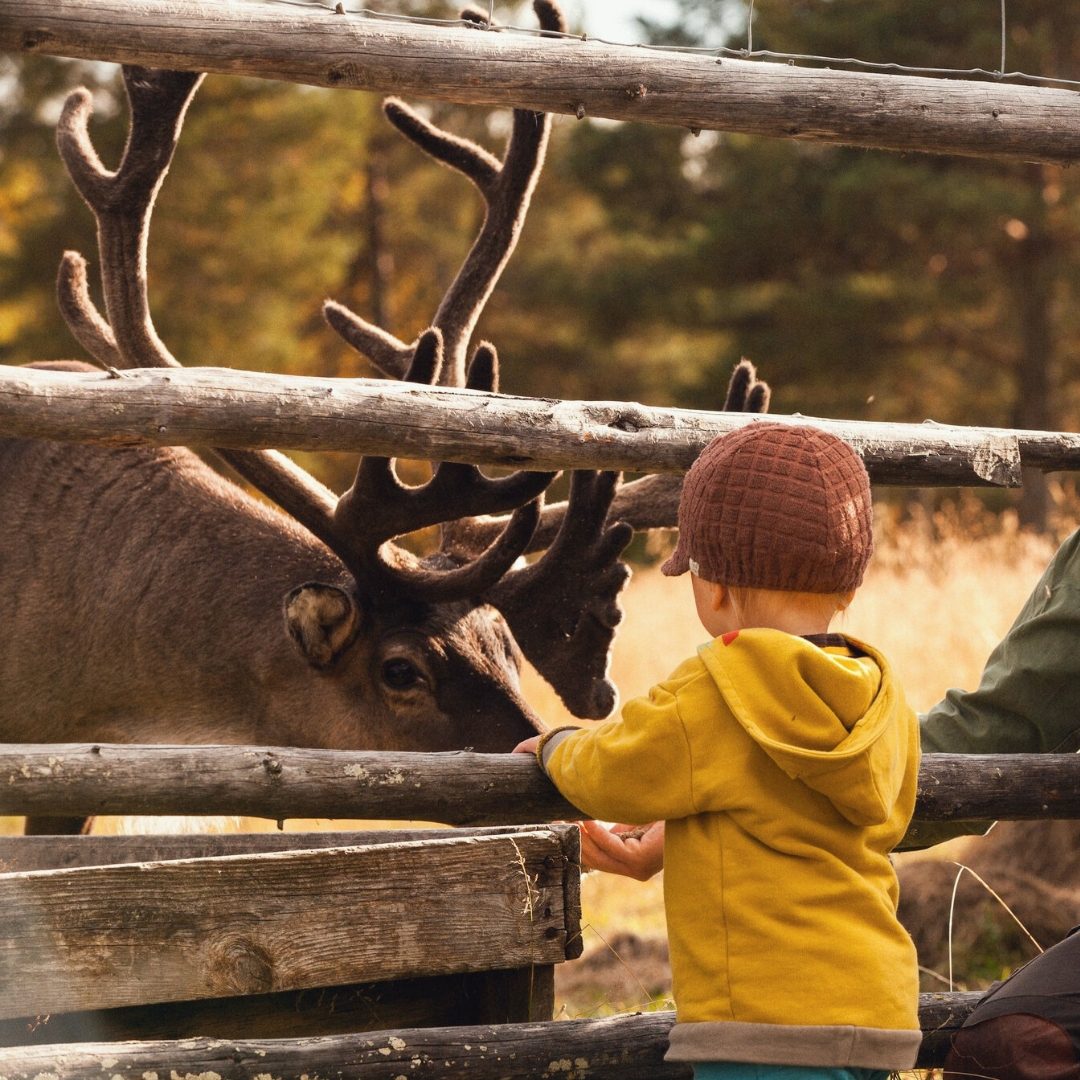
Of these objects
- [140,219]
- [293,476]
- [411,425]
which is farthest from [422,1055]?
[140,219]

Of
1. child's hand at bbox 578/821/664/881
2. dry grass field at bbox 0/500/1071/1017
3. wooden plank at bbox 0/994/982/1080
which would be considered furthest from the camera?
dry grass field at bbox 0/500/1071/1017

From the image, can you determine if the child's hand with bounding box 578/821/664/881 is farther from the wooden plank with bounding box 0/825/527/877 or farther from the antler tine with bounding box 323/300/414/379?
the antler tine with bounding box 323/300/414/379

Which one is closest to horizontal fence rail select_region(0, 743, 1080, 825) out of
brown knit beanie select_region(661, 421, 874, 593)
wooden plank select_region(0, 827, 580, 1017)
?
wooden plank select_region(0, 827, 580, 1017)

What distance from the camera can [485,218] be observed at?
4816mm

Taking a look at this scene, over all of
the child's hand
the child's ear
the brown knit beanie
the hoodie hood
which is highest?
the brown knit beanie

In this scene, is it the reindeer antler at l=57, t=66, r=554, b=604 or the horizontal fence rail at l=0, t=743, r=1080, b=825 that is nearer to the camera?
the horizontal fence rail at l=0, t=743, r=1080, b=825

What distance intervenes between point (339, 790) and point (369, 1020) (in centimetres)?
42

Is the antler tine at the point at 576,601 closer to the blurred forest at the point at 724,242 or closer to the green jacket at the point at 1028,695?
the green jacket at the point at 1028,695

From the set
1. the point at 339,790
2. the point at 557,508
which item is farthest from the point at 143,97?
the point at 339,790

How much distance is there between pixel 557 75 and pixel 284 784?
173 cm

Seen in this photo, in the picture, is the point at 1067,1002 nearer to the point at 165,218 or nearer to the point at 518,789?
the point at 518,789

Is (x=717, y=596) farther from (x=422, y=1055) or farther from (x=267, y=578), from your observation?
(x=267, y=578)

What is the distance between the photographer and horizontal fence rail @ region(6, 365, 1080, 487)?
2.62 m

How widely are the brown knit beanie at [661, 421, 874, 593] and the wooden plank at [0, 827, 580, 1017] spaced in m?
0.59
